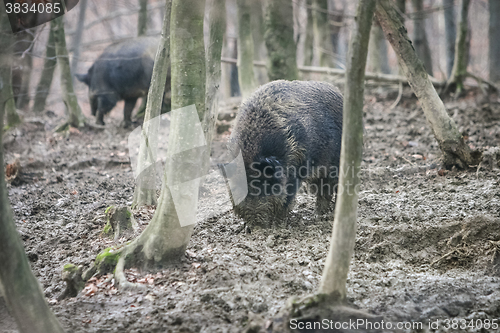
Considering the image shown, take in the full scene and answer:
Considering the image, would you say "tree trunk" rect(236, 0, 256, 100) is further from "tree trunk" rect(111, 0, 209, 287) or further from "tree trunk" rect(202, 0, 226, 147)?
"tree trunk" rect(111, 0, 209, 287)

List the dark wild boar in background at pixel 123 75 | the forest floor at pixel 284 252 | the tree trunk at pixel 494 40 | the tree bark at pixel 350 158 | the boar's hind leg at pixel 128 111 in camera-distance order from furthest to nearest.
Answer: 1. the tree trunk at pixel 494 40
2. the boar's hind leg at pixel 128 111
3. the dark wild boar in background at pixel 123 75
4. the forest floor at pixel 284 252
5. the tree bark at pixel 350 158

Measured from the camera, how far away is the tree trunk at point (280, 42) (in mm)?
8367

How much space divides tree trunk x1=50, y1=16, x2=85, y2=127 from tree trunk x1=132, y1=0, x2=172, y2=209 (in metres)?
4.65

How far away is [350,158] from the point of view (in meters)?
2.62

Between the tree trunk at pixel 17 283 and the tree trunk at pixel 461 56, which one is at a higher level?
the tree trunk at pixel 461 56

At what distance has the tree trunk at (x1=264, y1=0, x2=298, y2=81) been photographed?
27.5ft

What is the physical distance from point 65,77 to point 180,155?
23.4 feet

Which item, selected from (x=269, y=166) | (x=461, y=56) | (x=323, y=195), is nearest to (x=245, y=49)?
(x=461, y=56)

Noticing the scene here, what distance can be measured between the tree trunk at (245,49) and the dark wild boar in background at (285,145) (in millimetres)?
3941

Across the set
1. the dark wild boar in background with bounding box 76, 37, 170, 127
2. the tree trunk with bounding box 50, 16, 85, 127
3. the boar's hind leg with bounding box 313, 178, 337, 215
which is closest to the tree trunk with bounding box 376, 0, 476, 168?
the boar's hind leg with bounding box 313, 178, 337, 215

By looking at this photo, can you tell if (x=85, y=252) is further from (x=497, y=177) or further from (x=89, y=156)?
(x=497, y=177)

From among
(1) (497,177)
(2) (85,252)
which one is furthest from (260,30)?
(2) (85,252)

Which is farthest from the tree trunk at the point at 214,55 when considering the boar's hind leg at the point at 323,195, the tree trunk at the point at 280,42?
the tree trunk at the point at 280,42

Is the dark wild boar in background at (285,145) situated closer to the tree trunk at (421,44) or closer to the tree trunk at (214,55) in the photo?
the tree trunk at (214,55)
